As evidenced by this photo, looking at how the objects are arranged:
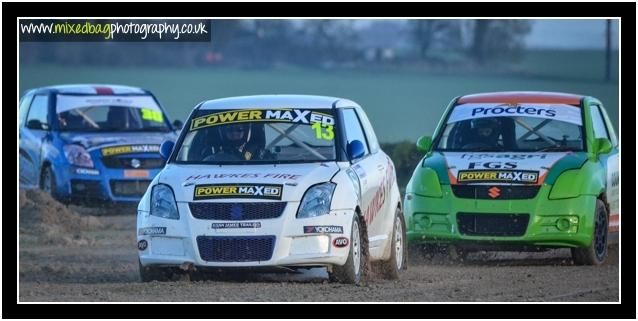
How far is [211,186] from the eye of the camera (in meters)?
11.9

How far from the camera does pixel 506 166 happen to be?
14.1 meters

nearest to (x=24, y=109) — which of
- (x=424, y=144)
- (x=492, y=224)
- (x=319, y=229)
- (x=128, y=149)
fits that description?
(x=128, y=149)

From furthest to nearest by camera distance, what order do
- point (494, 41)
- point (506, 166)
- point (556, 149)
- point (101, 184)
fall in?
point (494, 41) → point (101, 184) → point (556, 149) → point (506, 166)

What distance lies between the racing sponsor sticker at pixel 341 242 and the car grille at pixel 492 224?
2483 mm

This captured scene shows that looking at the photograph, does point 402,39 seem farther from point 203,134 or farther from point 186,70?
point 203,134

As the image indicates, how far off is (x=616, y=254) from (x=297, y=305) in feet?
16.1

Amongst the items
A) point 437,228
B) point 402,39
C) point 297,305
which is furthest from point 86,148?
point 402,39

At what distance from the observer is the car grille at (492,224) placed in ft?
45.6

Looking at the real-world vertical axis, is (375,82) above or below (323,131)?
above

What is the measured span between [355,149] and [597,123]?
11.5ft

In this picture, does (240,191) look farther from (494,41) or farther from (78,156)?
(494,41)

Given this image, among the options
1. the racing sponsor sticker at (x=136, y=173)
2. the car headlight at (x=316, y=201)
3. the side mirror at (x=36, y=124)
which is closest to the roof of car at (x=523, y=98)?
the car headlight at (x=316, y=201)

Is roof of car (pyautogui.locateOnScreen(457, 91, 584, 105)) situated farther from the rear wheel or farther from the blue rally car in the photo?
the rear wheel

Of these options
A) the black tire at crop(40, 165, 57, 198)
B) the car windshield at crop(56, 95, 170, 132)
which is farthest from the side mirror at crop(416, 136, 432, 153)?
the black tire at crop(40, 165, 57, 198)
